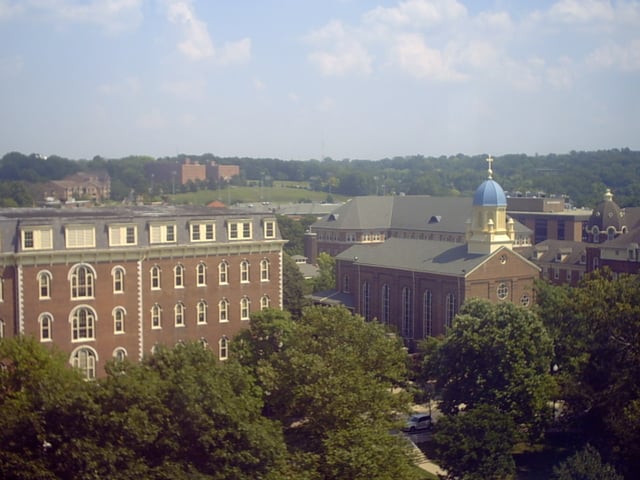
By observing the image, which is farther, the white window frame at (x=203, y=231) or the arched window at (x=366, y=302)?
the arched window at (x=366, y=302)

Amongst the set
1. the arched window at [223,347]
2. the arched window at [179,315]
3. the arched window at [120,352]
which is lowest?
the arched window at [223,347]

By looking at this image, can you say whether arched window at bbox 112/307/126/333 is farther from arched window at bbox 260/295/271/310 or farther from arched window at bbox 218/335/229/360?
arched window at bbox 260/295/271/310

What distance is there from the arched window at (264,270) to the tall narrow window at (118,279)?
338 inches

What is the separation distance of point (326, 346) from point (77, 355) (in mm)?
15335

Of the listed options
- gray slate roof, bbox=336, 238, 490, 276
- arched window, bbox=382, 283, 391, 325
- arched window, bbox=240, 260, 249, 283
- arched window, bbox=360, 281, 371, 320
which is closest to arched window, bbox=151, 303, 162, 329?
arched window, bbox=240, 260, 249, 283

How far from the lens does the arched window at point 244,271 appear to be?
52.2 metres

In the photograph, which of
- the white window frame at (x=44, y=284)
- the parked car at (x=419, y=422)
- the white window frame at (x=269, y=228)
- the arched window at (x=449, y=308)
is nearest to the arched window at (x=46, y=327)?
the white window frame at (x=44, y=284)

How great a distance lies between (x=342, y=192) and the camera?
608ft

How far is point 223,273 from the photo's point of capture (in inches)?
2025

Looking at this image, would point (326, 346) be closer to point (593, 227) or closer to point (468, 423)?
point (468, 423)

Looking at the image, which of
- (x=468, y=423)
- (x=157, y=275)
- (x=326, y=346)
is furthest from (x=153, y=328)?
(x=468, y=423)

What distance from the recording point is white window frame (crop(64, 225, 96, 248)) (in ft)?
151

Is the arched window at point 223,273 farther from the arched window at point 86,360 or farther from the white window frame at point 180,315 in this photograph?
the arched window at point 86,360

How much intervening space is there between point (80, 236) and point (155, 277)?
4.77 m
